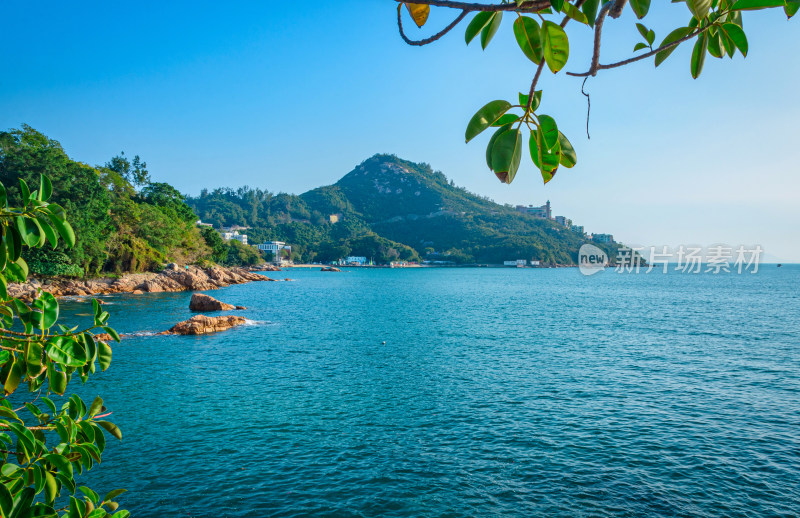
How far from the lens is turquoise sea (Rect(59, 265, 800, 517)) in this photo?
30.1 feet

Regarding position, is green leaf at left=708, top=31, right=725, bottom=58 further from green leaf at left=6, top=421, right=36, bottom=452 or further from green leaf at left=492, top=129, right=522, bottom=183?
green leaf at left=6, top=421, right=36, bottom=452

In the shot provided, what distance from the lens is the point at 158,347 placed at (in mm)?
22453

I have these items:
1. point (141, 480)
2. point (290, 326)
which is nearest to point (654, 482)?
point (141, 480)

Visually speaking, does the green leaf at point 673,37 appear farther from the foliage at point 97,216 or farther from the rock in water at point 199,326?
the foliage at point 97,216

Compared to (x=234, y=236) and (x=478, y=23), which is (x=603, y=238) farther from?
(x=478, y=23)

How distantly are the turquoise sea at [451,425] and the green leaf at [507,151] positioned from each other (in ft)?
29.3

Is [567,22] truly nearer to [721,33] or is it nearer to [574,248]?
[721,33]

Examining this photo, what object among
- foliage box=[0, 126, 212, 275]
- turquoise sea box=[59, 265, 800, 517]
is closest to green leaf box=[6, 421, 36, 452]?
turquoise sea box=[59, 265, 800, 517]

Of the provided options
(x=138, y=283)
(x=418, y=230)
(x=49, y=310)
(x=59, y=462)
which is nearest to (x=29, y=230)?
(x=49, y=310)

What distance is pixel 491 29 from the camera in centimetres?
119

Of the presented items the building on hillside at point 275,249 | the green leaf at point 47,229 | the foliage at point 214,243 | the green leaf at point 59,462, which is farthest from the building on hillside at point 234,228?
the green leaf at point 47,229

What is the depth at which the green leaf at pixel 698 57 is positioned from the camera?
1.38m

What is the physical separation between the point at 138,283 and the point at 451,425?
48414mm

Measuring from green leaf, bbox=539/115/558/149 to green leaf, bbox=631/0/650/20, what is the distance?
1.23 ft
